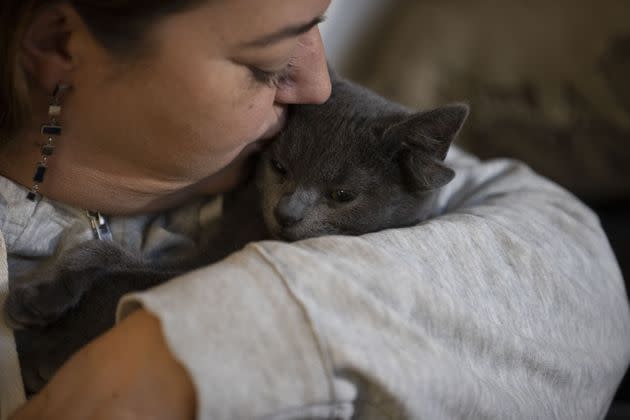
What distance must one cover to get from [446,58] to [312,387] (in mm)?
1534

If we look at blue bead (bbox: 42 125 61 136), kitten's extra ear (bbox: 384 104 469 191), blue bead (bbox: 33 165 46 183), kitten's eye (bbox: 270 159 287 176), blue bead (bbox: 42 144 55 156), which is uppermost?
kitten's extra ear (bbox: 384 104 469 191)

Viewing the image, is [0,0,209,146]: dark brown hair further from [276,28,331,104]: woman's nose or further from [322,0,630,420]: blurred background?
[322,0,630,420]: blurred background

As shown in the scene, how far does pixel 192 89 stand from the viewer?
31.1 inches

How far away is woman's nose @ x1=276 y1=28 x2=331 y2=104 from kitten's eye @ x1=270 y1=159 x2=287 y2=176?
133 mm

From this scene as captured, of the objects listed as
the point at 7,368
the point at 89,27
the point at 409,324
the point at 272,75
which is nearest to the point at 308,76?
the point at 272,75

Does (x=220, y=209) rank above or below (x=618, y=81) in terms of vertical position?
below

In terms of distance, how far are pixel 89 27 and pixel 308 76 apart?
0.99 feet

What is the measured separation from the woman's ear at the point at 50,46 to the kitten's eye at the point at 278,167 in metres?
0.35

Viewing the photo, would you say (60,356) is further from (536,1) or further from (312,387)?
(536,1)

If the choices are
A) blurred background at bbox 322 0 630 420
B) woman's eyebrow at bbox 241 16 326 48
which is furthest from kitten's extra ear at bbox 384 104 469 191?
blurred background at bbox 322 0 630 420

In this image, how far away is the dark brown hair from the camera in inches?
29.0

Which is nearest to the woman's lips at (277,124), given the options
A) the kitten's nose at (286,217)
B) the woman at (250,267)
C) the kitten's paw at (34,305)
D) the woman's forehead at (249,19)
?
the woman at (250,267)

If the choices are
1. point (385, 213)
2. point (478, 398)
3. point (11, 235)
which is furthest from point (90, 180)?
point (478, 398)

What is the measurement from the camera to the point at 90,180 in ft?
3.05
